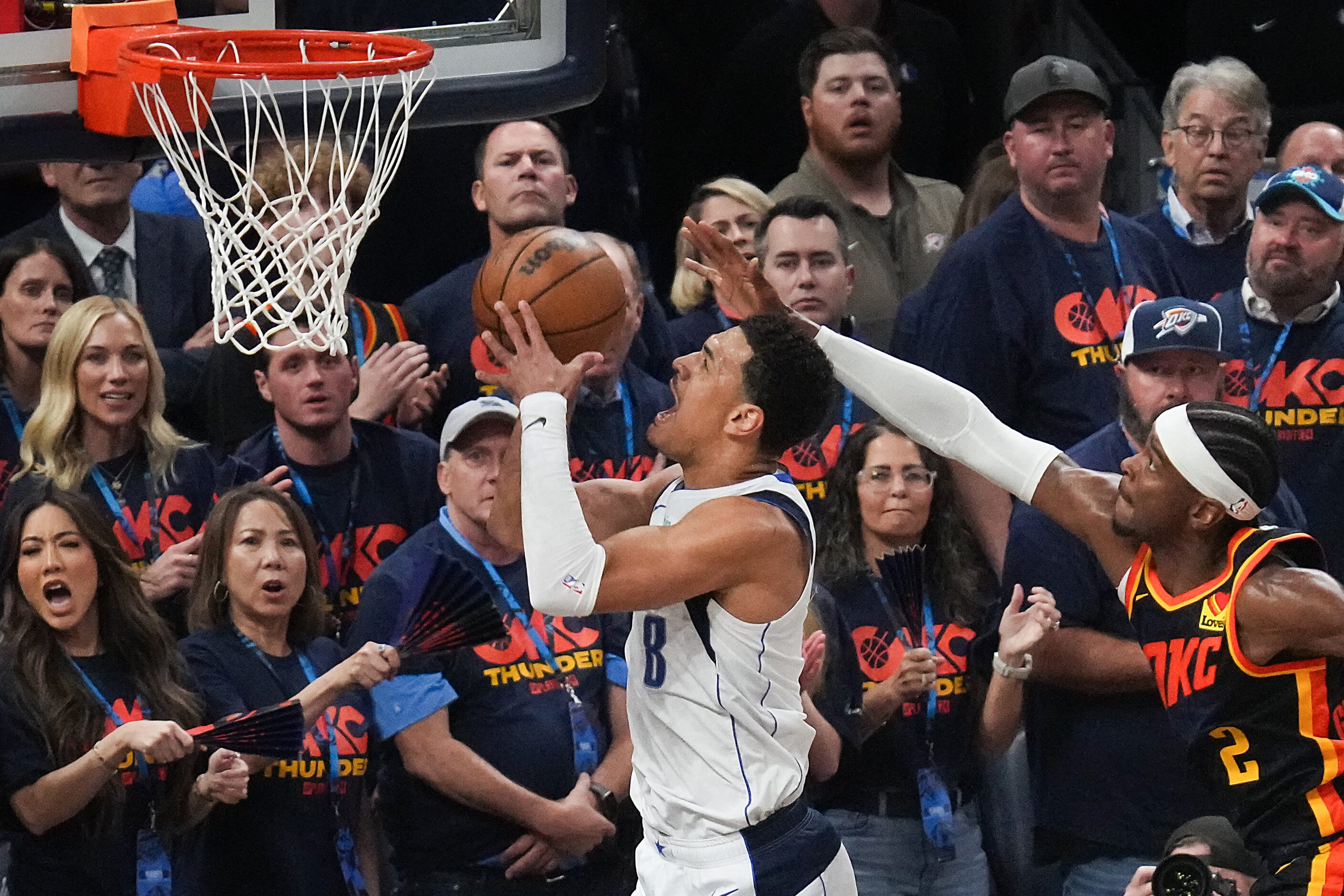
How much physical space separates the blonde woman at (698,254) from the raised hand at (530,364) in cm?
198

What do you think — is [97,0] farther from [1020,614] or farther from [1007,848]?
[1007,848]

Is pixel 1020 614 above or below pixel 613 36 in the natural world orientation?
below

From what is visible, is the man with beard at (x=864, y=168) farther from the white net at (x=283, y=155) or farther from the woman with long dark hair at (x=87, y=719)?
the woman with long dark hair at (x=87, y=719)

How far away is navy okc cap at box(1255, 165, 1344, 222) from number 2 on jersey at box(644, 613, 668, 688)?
9.28 feet

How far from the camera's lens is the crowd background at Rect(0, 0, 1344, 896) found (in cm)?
489

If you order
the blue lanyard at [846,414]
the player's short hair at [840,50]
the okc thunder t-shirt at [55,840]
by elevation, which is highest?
the player's short hair at [840,50]

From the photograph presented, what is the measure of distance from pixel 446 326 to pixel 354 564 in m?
0.81

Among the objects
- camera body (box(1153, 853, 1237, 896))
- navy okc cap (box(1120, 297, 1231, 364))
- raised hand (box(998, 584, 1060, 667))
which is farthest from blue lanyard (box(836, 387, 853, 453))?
camera body (box(1153, 853, 1237, 896))

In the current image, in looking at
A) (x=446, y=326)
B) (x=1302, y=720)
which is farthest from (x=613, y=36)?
(x=1302, y=720)

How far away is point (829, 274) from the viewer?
5.42 meters

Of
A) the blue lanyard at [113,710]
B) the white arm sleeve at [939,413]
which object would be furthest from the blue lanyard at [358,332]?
the white arm sleeve at [939,413]

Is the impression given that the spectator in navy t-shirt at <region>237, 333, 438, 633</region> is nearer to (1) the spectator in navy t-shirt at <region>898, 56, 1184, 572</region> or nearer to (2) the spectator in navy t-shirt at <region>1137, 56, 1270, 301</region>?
(1) the spectator in navy t-shirt at <region>898, 56, 1184, 572</region>

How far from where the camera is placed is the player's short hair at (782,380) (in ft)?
11.8

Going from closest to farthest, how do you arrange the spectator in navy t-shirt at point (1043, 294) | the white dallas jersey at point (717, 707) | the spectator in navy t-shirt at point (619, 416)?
the white dallas jersey at point (717, 707) → the spectator in navy t-shirt at point (619, 416) → the spectator in navy t-shirt at point (1043, 294)
